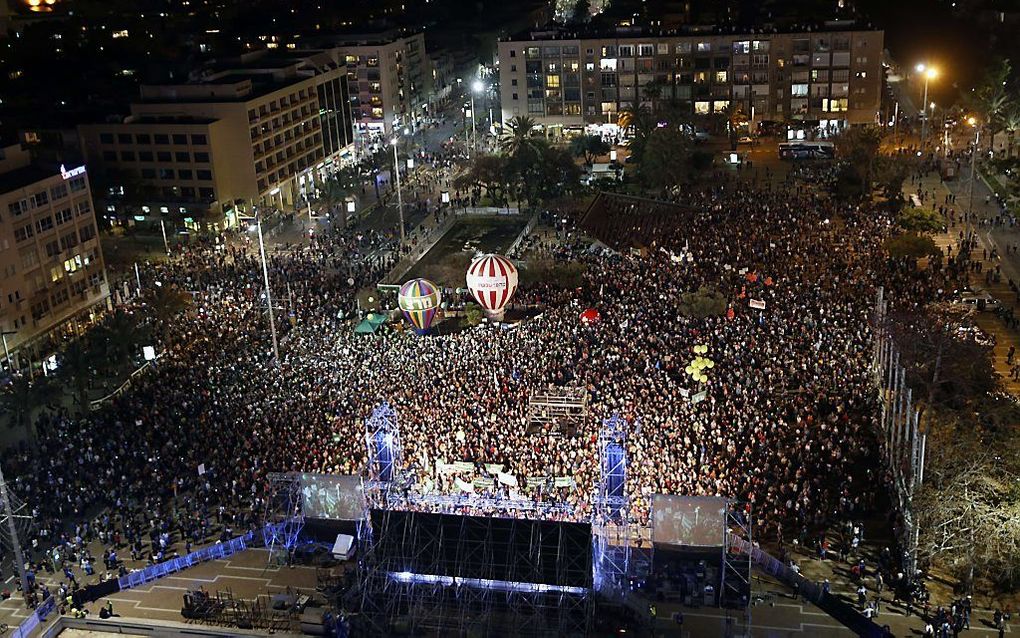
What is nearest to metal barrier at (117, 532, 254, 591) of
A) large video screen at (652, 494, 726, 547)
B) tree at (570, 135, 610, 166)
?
large video screen at (652, 494, 726, 547)

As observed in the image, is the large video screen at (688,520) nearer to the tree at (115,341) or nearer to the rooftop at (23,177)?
the tree at (115,341)

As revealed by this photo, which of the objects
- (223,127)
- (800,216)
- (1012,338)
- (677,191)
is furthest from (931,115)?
(223,127)

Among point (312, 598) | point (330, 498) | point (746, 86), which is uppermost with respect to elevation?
point (746, 86)

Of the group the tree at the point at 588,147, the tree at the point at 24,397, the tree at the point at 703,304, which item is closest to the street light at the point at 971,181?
the tree at the point at 703,304

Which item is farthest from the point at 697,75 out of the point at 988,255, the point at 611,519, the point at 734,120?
the point at 611,519

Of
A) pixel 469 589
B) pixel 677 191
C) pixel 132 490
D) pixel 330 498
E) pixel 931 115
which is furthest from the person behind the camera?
pixel 931 115

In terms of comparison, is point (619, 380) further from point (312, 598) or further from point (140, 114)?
point (140, 114)

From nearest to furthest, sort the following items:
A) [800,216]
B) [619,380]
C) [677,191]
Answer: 1. [619,380]
2. [800,216]
3. [677,191]
